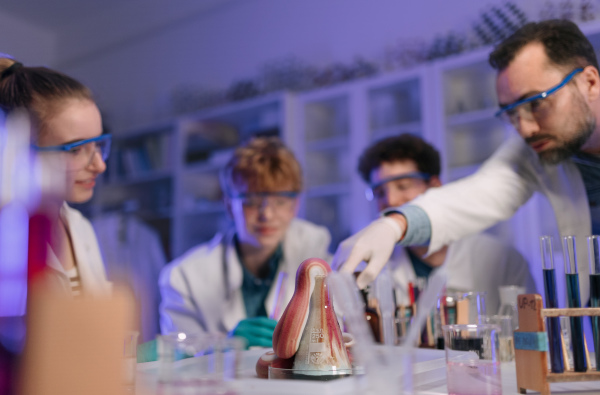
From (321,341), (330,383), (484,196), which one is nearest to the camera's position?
(330,383)

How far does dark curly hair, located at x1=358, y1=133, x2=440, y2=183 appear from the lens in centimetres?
185

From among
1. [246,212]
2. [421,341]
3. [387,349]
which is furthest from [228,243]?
[387,349]

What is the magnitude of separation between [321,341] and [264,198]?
1208 millimetres

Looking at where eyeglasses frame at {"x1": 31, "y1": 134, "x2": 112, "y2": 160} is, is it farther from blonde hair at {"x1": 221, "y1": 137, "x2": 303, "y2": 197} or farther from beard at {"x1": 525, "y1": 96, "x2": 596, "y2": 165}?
beard at {"x1": 525, "y1": 96, "x2": 596, "y2": 165}

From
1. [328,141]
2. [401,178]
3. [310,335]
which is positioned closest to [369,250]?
[310,335]

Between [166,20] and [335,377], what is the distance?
3.57 m

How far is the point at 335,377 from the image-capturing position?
2.35 ft

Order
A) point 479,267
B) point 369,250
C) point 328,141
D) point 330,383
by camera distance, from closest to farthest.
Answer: point 330,383 < point 369,250 < point 479,267 < point 328,141

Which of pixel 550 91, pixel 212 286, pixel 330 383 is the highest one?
pixel 550 91

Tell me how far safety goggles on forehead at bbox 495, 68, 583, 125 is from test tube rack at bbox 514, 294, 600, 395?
0.56 meters

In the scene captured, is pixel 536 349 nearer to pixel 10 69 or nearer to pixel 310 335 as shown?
pixel 310 335

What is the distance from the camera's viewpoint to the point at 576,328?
2.71ft

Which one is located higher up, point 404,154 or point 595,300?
point 404,154

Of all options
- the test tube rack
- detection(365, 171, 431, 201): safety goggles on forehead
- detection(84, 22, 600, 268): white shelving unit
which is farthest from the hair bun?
detection(84, 22, 600, 268): white shelving unit
